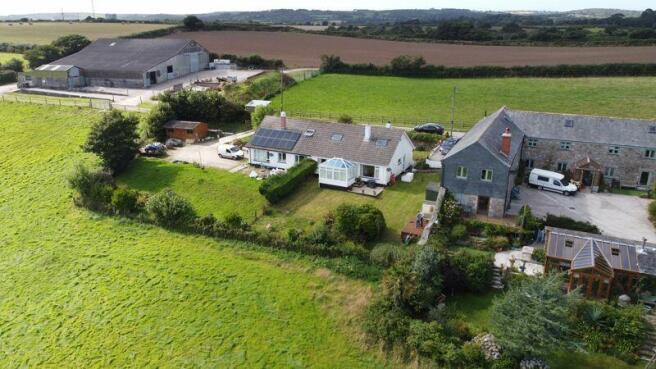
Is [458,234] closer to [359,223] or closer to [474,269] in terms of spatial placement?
[474,269]

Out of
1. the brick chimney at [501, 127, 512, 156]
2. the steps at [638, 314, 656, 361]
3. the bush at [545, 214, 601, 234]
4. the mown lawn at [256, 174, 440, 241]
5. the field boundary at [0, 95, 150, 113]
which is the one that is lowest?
the steps at [638, 314, 656, 361]

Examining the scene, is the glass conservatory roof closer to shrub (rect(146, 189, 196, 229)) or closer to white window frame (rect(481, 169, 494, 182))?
white window frame (rect(481, 169, 494, 182))

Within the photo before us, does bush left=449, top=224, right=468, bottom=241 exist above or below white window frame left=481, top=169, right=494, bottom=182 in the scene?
below

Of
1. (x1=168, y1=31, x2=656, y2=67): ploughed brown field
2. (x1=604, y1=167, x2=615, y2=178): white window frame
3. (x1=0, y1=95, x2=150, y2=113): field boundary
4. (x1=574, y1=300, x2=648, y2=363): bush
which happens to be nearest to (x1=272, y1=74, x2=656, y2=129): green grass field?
(x1=168, y1=31, x2=656, y2=67): ploughed brown field

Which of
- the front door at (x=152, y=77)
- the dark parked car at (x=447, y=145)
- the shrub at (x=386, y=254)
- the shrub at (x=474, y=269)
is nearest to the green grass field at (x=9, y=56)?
the front door at (x=152, y=77)

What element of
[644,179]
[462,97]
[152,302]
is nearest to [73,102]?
[152,302]

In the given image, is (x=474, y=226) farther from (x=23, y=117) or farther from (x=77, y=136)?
(x=23, y=117)
